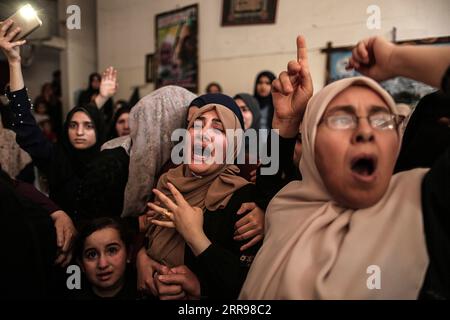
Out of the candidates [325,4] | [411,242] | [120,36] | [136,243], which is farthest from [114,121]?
[411,242]

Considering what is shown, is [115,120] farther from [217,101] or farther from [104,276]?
[104,276]

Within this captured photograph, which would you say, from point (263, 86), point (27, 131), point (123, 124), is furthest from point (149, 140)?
point (263, 86)

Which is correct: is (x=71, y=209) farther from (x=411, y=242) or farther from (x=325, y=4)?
(x=325, y=4)

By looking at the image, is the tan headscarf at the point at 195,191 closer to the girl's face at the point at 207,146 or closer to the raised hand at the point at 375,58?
the girl's face at the point at 207,146

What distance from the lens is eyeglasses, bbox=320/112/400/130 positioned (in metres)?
0.65

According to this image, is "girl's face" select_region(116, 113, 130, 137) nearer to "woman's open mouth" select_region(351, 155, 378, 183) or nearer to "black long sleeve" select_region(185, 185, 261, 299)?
"black long sleeve" select_region(185, 185, 261, 299)

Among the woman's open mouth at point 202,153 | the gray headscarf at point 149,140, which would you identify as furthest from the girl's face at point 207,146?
the gray headscarf at point 149,140

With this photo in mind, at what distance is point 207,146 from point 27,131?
727 millimetres

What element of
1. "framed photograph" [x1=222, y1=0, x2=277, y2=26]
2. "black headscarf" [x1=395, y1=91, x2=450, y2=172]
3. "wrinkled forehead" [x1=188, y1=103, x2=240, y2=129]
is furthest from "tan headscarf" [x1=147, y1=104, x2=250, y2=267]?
"framed photograph" [x1=222, y1=0, x2=277, y2=26]

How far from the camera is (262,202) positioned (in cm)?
95

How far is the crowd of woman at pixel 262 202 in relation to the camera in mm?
593

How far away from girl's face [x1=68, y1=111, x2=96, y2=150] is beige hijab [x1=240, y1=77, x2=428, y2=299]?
1193 millimetres

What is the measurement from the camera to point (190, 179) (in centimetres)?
101

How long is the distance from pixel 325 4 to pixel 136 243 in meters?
1.38
